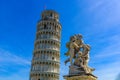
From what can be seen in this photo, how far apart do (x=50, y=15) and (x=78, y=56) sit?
6846 cm

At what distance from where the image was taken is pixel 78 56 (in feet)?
27.9

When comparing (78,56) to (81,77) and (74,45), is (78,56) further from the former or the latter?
(81,77)

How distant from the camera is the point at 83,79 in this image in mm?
8070

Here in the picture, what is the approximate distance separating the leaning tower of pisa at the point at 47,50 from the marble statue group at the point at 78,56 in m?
57.5

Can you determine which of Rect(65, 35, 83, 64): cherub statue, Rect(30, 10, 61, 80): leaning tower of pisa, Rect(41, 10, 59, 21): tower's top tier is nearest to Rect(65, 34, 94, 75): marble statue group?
Rect(65, 35, 83, 64): cherub statue

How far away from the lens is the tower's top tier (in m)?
75.4

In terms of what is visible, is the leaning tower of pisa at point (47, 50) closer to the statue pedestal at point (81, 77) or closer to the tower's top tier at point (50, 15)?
the tower's top tier at point (50, 15)

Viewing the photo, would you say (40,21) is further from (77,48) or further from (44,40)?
(77,48)

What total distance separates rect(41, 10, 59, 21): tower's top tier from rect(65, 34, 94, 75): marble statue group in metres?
66.7

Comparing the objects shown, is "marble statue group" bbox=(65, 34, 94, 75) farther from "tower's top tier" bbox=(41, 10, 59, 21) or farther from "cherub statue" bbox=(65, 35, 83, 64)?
"tower's top tier" bbox=(41, 10, 59, 21)

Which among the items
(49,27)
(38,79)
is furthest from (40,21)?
(38,79)

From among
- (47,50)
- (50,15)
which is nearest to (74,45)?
(47,50)

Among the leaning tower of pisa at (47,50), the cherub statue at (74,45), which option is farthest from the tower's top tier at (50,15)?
the cherub statue at (74,45)

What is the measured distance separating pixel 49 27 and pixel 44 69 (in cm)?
1429
